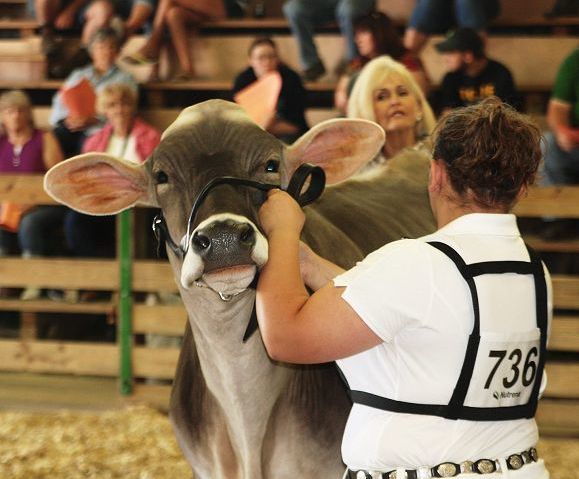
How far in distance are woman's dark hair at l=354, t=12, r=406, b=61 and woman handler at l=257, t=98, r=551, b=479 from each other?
12.5ft

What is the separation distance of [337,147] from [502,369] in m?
0.95

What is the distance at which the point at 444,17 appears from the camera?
19.9ft

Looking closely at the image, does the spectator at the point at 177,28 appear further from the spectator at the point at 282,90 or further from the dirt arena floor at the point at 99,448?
the dirt arena floor at the point at 99,448

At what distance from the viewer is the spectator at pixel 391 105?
11.8 feet

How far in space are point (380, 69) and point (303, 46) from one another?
111 inches

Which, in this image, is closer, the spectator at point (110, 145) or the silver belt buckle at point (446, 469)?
the silver belt buckle at point (446, 469)

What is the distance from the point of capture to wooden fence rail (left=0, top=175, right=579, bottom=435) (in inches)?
175

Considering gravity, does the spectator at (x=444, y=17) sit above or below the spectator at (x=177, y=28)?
above

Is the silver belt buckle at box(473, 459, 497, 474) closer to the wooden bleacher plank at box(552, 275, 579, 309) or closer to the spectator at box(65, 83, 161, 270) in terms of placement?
the wooden bleacher plank at box(552, 275, 579, 309)

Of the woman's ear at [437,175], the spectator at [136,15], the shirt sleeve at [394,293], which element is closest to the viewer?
the shirt sleeve at [394,293]

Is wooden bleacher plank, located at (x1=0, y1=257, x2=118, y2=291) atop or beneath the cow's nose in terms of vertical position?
beneath

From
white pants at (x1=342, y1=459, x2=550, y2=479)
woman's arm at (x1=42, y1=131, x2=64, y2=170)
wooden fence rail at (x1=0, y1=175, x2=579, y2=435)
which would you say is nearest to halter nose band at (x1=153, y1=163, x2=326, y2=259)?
white pants at (x1=342, y1=459, x2=550, y2=479)

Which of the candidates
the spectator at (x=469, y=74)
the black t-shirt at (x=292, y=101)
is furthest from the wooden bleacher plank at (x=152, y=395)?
the spectator at (x=469, y=74)

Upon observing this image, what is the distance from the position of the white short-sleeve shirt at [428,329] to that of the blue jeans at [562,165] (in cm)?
341
